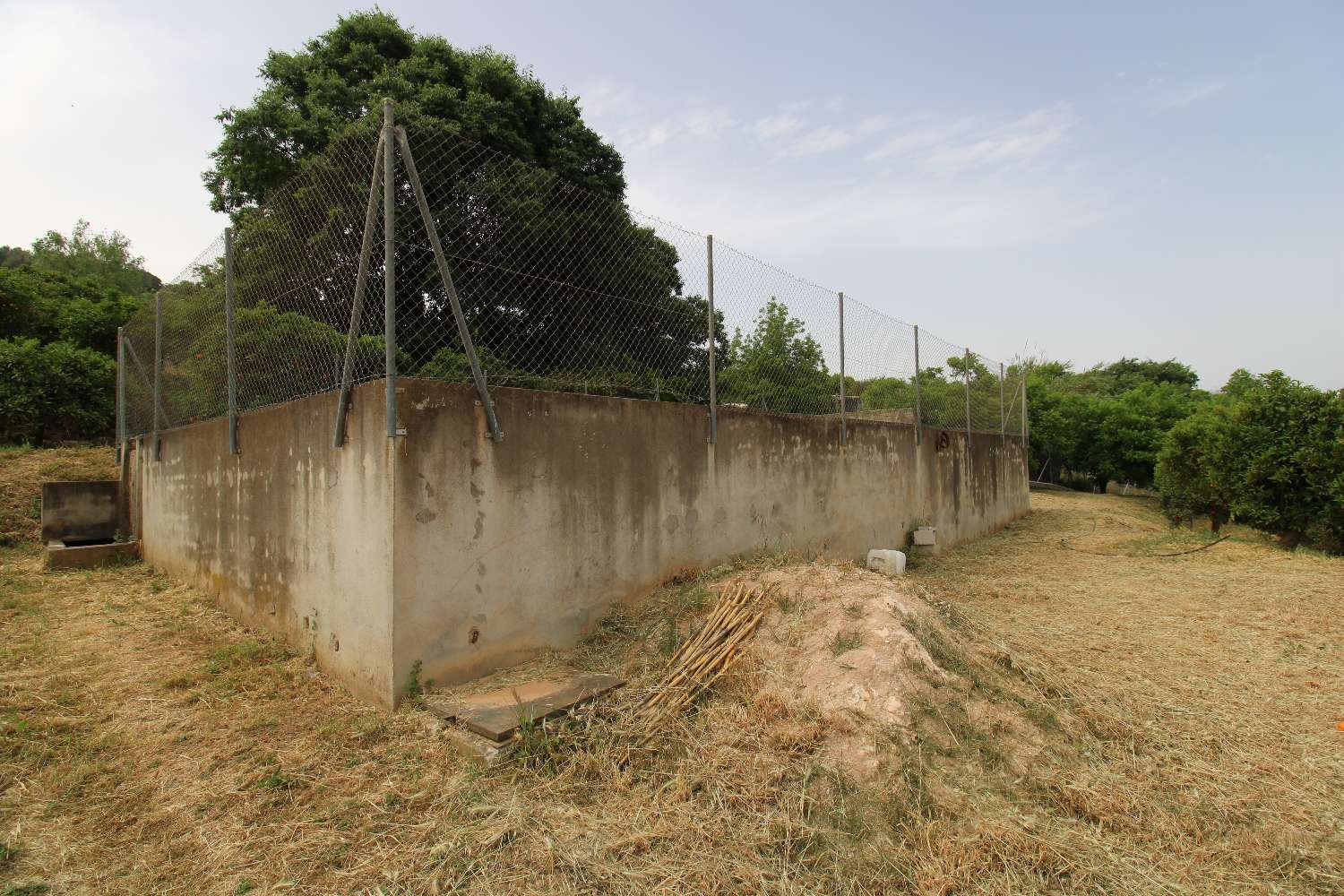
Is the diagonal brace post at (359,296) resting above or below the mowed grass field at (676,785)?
above

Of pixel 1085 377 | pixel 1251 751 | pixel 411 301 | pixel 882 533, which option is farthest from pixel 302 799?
pixel 1085 377

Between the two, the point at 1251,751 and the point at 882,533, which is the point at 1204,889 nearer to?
the point at 1251,751

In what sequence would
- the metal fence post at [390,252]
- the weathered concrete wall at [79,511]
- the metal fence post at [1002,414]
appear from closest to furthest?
the metal fence post at [390,252], the weathered concrete wall at [79,511], the metal fence post at [1002,414]

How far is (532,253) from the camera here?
3990 millimetres

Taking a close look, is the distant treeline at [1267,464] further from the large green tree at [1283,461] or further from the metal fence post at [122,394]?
the metal fence post at [122,394]

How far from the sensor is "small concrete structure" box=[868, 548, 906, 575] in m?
6.66

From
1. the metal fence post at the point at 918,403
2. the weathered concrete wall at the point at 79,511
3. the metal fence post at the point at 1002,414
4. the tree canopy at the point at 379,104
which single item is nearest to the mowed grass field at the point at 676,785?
the weathered concrete wall at the point at 79,511

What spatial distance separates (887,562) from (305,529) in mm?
5142

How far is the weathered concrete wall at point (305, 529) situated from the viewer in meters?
3.22

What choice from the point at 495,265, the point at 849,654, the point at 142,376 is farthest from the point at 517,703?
Result: the point at 142,376

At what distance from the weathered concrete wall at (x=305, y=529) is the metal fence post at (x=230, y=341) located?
0.08m

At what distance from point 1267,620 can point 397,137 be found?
23.0 feet

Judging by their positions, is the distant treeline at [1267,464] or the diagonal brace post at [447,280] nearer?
the diagonal brace post at [447,280]

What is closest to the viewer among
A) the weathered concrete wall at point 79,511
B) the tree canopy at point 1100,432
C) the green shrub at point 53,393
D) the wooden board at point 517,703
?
the wooden board at point 517,703
